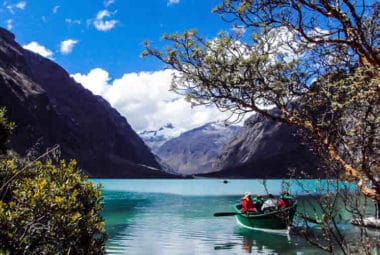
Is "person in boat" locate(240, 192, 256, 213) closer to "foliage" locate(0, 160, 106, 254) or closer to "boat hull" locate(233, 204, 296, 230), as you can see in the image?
"boat hull" locate(233, 204, 296, 230)

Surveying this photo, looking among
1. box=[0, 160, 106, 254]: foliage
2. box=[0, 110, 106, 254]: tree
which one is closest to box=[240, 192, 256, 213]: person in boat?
box=[0, 110, 106, 254]: tree

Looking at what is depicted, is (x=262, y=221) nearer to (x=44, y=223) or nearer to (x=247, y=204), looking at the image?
(x=247, y=204)

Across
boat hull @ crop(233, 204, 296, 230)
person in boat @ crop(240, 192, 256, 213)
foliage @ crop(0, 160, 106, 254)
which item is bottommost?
boat hull @ crop(233, 204, 296, 230)

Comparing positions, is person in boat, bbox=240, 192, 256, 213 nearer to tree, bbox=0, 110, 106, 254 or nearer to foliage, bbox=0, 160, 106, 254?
tree, bbox=0, 110, 106, 254

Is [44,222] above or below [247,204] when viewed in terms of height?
above

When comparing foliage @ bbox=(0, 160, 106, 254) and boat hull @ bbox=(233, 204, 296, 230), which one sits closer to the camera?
foliage @ bbox=(0, 160, 106, 254)

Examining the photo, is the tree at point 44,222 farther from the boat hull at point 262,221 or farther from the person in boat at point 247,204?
the person in boat at point 247,204

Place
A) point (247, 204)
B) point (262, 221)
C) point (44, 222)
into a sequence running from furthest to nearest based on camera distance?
point (247, 204) < point (262, 221) < point (44, 222)

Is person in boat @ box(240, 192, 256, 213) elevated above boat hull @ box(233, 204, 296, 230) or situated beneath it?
elevated above

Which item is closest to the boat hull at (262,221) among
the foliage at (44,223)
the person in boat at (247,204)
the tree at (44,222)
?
the person in boat at (247,204)

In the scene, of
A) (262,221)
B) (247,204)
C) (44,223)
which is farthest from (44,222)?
(247,204)

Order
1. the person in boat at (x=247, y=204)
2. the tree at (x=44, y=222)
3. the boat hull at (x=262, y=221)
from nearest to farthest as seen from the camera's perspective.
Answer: the tree at (x=44, y=222)
the boat hull at (x=262, y=221)
the person in boat at (x=247, y=204)

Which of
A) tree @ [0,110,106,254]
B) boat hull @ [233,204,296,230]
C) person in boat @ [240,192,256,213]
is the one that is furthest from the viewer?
person in boat @ [240,192,256,213]

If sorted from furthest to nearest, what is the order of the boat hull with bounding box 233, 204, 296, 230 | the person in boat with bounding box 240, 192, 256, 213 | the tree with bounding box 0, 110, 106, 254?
the person in boat with bounding box 240, 192, 256, 213, the boat hull with bounding box 233, 204, 296, 230, the tree with bounding box 0, 110, 106, 254
